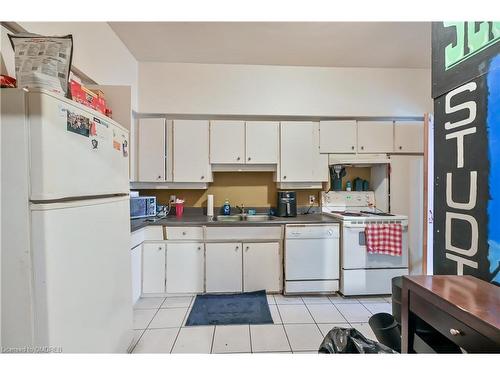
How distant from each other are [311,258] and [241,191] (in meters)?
1.24

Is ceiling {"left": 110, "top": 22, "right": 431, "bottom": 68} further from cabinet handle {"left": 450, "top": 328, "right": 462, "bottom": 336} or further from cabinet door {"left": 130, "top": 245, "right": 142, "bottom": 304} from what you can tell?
cabinet handle {"left": 450, "top": 328, "right": 462, "bottom": 336}

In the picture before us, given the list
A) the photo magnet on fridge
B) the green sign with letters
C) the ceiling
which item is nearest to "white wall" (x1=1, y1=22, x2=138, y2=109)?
the ceiling

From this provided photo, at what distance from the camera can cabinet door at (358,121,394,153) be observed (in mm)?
2891

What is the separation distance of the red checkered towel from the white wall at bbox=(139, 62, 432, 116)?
141 centimetres

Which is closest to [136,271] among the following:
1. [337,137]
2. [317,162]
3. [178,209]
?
[178,209]

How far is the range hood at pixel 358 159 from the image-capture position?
2.87 meters

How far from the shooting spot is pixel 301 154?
9.48ft

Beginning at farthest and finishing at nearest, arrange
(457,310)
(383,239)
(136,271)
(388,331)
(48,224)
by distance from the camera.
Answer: (383,239), (136,271), (388,331), (48,224), (457,310)

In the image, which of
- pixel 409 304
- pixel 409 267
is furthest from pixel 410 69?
pixel 409 304

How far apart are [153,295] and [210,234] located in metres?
0.89

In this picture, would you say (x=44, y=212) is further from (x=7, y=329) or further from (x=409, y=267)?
(x=409, y=267)

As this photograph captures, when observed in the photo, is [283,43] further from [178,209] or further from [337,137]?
[178,209]

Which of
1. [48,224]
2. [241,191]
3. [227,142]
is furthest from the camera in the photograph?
[241,191]
